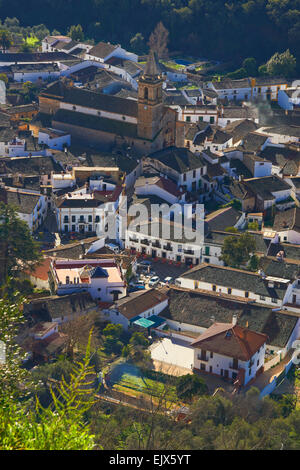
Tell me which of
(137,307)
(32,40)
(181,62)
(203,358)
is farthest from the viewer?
(32,40)

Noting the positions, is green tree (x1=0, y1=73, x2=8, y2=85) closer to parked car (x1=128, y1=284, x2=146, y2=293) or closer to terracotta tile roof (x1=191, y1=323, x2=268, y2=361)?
parked car (x1=128, y1=284, x2=146, y2=293)

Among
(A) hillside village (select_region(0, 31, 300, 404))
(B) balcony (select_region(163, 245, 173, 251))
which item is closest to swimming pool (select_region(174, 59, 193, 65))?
(A) hillside village (select_region(0, 31, 300, 404))

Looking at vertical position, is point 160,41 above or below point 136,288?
above

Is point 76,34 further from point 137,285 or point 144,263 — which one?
point 137,285

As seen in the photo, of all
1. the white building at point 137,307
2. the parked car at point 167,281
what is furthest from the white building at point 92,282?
the parked car at point 167,281

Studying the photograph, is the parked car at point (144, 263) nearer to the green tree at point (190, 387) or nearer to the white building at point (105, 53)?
the green tree at point (190, 387)

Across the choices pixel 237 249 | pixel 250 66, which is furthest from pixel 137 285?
pixel 250 66
